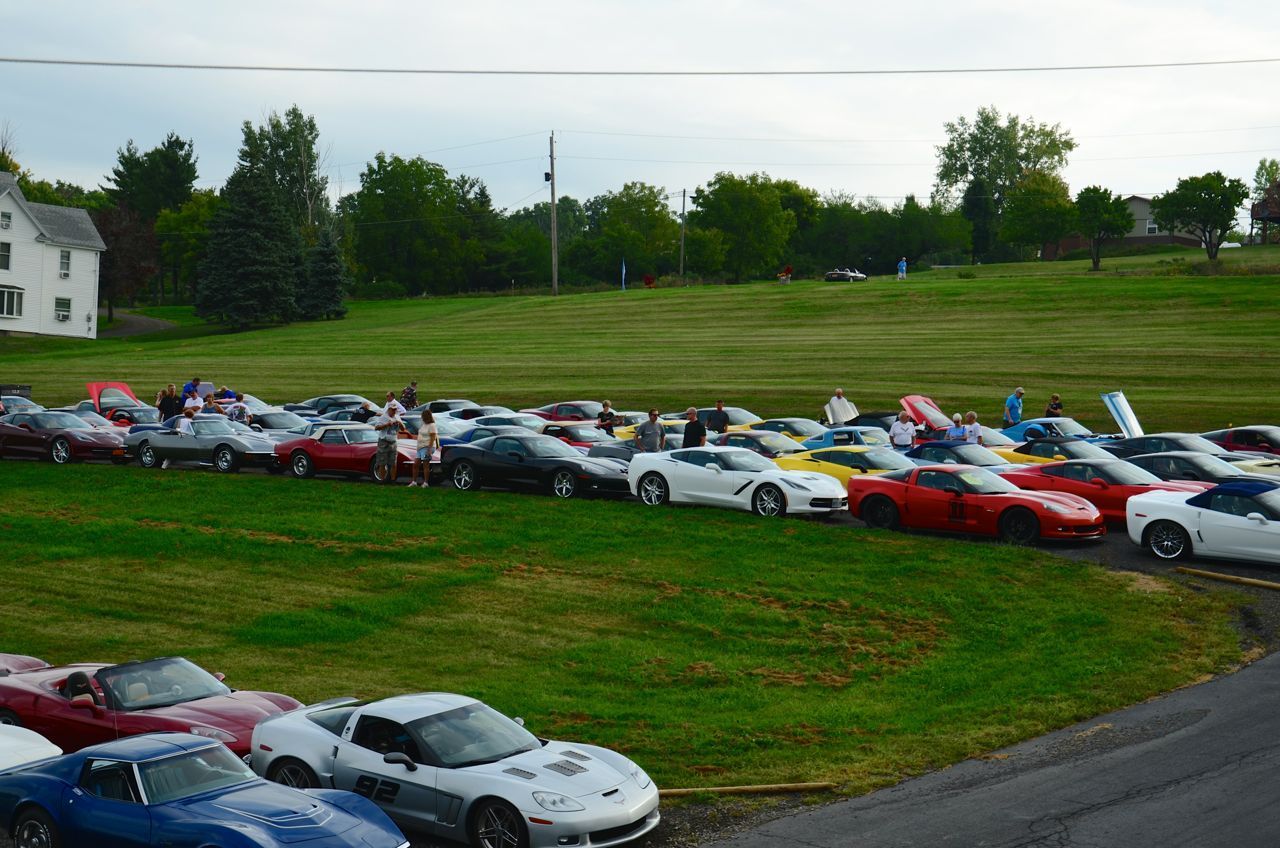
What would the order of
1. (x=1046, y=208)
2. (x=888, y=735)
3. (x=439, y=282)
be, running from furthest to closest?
(x=439, y=282) < (x=1046, y=208) < (x=888, y=735)

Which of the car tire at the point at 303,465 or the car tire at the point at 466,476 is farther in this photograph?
the car tire at the point at 303,465

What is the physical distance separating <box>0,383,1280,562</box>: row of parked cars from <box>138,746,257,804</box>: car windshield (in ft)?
45.8

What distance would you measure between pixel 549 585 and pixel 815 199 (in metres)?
108

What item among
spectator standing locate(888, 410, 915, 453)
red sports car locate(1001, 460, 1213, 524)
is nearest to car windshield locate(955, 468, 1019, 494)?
red sports car locate(1001, 460, 1213, 524)

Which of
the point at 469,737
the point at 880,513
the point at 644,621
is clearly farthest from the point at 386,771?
the point at 880,513

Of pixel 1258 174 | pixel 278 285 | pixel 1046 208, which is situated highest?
pixel 1258 174

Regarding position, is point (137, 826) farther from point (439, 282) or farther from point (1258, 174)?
point (1258, 174)

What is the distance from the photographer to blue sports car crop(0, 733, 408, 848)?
8633mm

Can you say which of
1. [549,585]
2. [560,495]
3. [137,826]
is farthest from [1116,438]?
[137,826]

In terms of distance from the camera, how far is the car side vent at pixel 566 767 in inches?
392

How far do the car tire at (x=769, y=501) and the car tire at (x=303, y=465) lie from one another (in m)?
10.4

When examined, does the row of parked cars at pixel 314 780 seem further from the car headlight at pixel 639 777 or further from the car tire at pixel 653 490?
the car tire at pixel 653 490

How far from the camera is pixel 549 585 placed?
1888cm

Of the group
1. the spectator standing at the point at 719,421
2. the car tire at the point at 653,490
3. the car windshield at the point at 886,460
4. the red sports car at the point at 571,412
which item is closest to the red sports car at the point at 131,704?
the car tire at the point at 653,490
